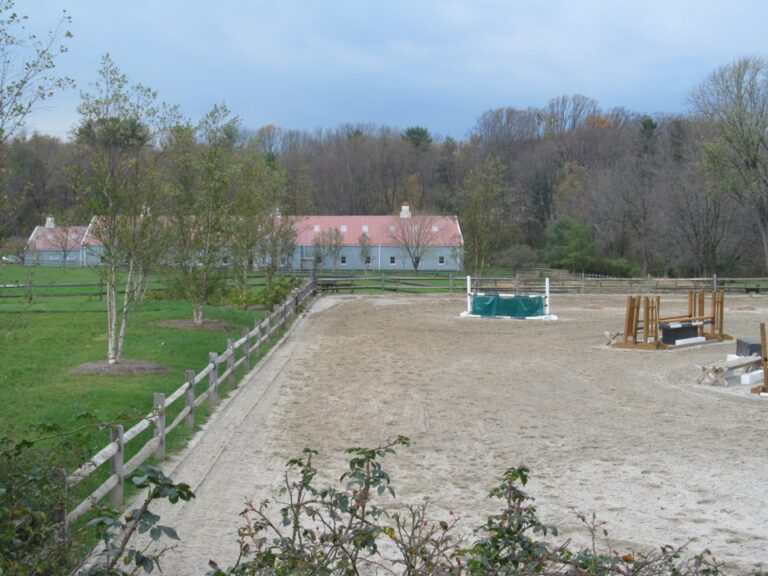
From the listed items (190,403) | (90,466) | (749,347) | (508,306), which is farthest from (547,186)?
(90,466)

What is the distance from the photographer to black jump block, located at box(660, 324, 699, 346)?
21453mm

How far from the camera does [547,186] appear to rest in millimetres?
80500

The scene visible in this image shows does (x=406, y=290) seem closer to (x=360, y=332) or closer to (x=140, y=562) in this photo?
(x=360, y=332)

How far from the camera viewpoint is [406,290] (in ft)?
152

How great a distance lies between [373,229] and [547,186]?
22589 millimetres

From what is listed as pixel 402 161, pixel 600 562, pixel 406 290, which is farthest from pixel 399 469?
pixel 402 161

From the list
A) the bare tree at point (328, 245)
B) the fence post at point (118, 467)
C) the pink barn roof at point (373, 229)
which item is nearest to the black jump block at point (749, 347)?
the fence post at point (118, 467)

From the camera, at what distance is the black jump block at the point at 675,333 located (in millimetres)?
21453

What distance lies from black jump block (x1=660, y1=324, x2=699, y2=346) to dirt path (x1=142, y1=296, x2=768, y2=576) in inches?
29.8

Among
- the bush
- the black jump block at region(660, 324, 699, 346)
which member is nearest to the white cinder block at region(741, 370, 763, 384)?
the black jump block at region(660, 324, 699, 346)

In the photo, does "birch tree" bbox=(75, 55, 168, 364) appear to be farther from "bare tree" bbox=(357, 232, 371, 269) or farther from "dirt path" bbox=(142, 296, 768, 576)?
"bare tree" bbox=(357, 232, 371, 269)

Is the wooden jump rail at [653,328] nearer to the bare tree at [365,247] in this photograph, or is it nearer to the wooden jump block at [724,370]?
the wooden jump block at [724,370]

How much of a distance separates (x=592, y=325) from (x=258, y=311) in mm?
11969

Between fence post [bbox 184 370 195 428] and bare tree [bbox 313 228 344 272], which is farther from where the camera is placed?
bare tree [bbox 313 228 344 272]
